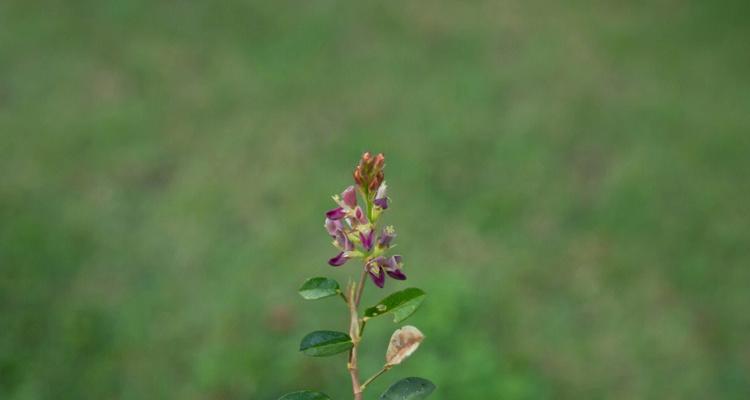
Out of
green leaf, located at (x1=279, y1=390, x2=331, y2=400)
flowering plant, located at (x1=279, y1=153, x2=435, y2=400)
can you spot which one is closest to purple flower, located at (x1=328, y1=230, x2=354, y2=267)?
flowering plant, located at (x1=279, y1=153, x2=435, y2=400)

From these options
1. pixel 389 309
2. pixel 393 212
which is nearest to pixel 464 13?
pixel 393 212

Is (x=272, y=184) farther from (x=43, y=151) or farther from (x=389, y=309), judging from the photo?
(x=389, y=309)

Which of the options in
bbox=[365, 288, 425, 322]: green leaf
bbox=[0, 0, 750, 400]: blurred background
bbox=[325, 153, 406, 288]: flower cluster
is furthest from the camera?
bbox=[0, 0, 750, 400]: blurred background

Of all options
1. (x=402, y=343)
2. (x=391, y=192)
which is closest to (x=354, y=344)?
(x=402, y=343)

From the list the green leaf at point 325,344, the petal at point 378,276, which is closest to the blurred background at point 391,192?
the green leaf at point 325,344

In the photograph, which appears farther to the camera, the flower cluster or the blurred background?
the blurred background

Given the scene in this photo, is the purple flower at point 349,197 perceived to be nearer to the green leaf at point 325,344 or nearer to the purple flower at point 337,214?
the purple flower at point 337,214

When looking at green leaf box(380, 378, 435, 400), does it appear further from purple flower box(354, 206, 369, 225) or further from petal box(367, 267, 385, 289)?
purple flower box(354, 206, 369, 225)
